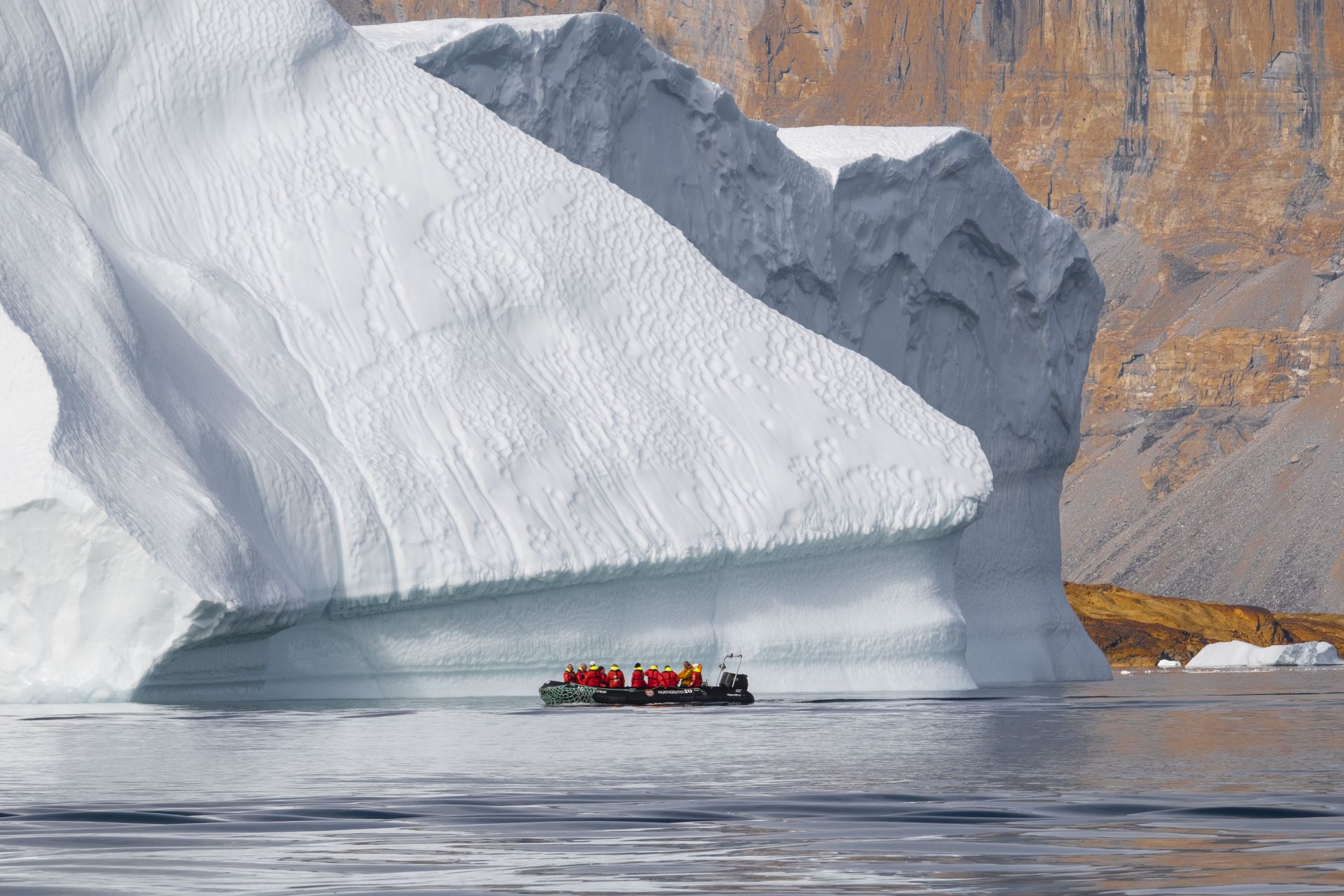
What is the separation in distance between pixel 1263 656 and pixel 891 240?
1033 inches

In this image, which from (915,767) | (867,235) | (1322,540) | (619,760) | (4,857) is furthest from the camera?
(1322,540)

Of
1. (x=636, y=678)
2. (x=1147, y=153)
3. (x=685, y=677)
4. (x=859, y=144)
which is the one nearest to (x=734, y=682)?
(x=685, y=677)

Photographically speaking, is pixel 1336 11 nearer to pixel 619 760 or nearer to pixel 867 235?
pixel 867 235

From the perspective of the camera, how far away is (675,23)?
389ft

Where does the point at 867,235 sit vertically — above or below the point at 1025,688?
above

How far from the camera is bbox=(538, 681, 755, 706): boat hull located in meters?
18.8

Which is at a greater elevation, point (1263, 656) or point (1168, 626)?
point (1263, 656)

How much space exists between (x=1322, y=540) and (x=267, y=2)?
6890cm

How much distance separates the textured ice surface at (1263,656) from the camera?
52.5 meters

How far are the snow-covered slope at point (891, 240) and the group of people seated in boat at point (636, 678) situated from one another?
965cm

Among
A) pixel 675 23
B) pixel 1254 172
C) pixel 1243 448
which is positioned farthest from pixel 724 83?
pixel 1243 448

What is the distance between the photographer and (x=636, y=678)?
19.5 meters

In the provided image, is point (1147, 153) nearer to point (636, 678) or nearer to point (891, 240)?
point (891, 240)

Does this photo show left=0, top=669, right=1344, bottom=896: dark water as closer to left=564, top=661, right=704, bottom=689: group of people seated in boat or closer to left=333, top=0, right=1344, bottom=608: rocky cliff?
left=564, top=661, right=704, bottom=689: group of people seated in boat
